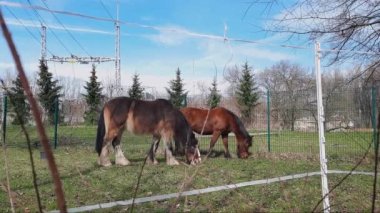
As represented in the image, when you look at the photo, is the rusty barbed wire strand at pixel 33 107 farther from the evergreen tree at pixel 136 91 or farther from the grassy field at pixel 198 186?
the evergreen tree at pixel 136 91

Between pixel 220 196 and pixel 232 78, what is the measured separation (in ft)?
10.6

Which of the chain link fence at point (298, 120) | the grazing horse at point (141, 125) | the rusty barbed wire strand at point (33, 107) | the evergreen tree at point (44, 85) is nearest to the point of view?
the rusty barbed wire strand at point (33, 107)

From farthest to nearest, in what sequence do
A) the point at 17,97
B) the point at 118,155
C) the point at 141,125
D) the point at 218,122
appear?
1. the point at 218,122
2. the point at 141,125
3. the point at 118,155
4. the point at 17,97

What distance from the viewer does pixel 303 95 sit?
16.1m

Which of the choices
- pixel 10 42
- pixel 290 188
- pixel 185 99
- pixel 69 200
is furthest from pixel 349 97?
pixel 10 42

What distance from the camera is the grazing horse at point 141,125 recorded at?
10.9 metres

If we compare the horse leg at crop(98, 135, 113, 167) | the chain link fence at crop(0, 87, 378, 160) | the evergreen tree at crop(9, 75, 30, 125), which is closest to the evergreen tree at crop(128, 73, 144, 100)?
the chain link fence at crop(0, 87, 378, 160)

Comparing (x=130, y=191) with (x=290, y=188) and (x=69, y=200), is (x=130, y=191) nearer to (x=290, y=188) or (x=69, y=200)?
(x=69, y=200)

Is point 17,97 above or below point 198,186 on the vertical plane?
above

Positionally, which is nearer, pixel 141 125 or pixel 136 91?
pixel 141 125

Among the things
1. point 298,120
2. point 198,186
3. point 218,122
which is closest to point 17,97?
point 198,186

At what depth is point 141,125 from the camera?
11.1 m

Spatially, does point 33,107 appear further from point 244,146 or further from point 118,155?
point 244,146

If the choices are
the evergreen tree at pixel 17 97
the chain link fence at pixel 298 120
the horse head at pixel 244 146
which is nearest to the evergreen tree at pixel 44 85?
the evergreen tree at pixel 17 97
